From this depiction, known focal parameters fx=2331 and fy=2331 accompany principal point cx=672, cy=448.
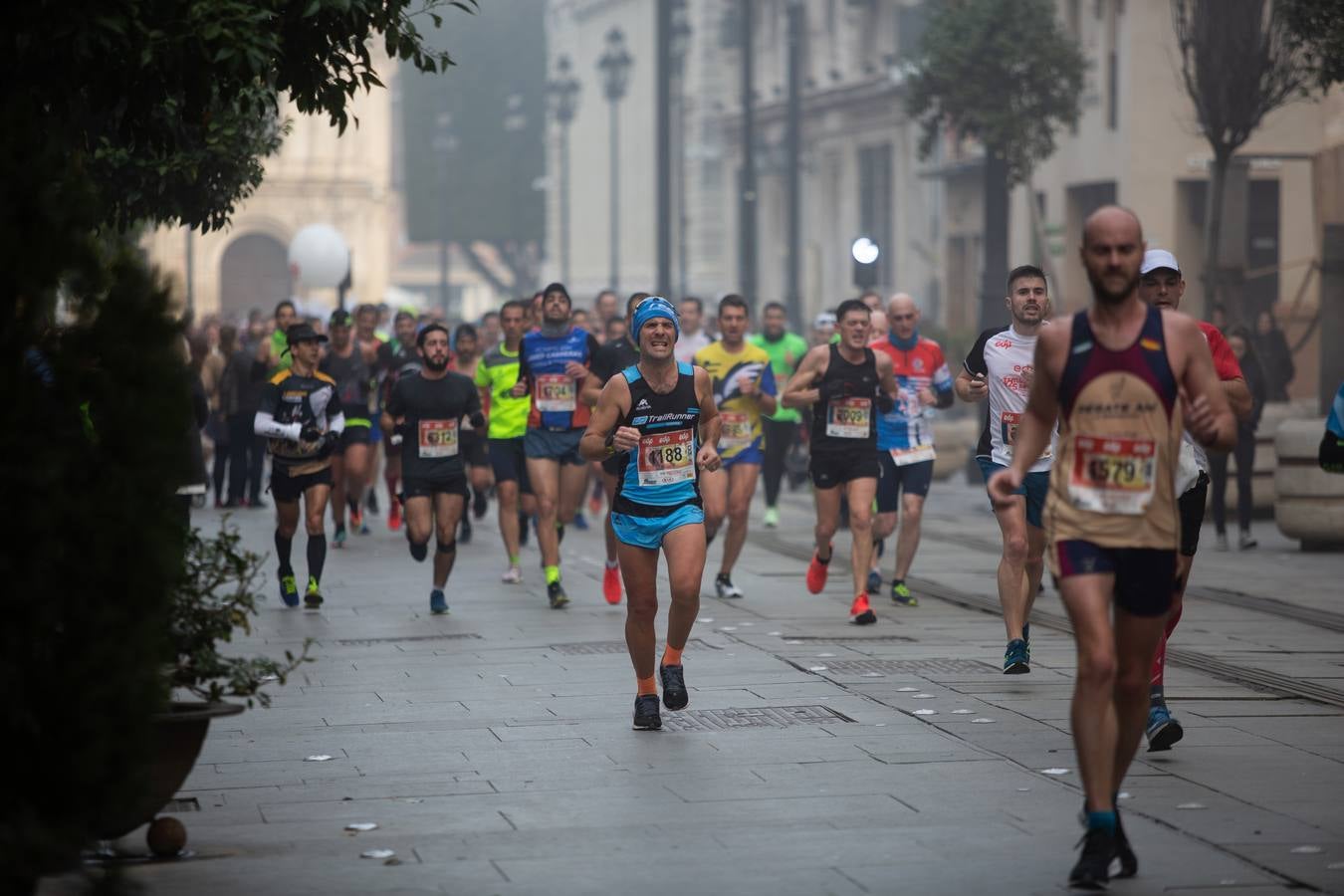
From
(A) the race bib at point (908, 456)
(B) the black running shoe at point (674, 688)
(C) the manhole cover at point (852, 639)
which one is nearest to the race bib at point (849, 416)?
(A) the race bib at point (908, 456)

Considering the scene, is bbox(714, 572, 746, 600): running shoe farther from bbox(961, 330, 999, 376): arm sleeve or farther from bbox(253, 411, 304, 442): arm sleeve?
bbox(961, 330, 999, 376): arm sleeve

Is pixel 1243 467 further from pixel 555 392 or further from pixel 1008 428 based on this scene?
pixel 1008 428

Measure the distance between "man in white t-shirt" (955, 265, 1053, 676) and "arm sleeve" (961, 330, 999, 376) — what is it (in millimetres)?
10

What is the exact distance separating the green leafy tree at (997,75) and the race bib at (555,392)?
10.7 metres

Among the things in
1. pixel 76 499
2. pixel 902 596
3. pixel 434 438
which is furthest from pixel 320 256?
pixel 76 499

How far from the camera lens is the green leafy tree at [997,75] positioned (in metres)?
25.1

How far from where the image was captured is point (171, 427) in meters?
5.26

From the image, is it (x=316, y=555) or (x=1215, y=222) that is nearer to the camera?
(x=316, y=555)

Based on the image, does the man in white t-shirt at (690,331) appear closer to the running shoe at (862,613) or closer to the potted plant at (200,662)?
the running shoe at (862,613)

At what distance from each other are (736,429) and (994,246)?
32.5ft

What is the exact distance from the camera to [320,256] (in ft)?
103

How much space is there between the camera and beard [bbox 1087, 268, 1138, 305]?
6508 mm

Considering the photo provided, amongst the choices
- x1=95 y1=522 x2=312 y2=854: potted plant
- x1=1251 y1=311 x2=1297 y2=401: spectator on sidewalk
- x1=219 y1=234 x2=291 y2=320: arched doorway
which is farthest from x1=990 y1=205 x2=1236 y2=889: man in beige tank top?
x1=219 y1=234 x2=291 y2=320: arched doorway

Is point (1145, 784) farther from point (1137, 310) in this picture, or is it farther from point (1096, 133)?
point (1096, 133)
